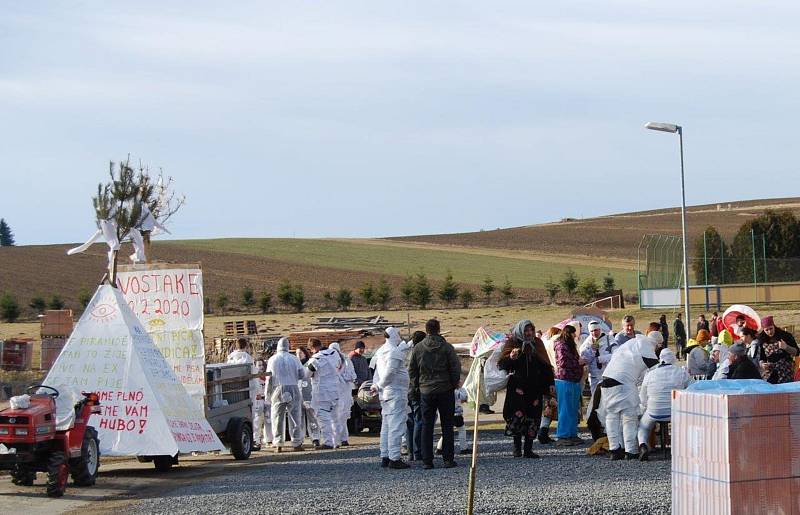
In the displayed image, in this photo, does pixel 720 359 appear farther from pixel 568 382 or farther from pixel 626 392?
pixel 626 392

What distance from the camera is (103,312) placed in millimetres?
16844

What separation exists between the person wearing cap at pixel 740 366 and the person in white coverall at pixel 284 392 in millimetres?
7456

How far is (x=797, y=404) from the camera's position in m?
9.51

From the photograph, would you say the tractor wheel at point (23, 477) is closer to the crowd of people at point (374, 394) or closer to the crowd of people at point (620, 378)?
the crowd of people at point (374, 394)

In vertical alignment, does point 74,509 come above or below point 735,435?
below

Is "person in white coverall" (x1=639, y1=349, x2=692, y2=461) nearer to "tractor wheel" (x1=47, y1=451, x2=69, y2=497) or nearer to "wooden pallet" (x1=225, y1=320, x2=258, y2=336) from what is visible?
"tractor wheel" (x1=47, y1=451, x2=69, y2=497)

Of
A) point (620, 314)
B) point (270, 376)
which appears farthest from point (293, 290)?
point (270, 376)

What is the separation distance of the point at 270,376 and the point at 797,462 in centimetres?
1179

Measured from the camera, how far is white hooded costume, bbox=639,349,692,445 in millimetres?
15414

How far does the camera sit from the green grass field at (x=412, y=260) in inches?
3135

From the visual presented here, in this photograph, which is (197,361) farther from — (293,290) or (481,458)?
(293,290)

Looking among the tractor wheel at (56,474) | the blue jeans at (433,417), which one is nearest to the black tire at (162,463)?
the tractor wheel at (56,474)

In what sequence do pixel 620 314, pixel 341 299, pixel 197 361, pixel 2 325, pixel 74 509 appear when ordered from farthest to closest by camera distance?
pixel 341 299, pixel 2 325, pixel 620 314, pixel 197 361, pixel 74 509

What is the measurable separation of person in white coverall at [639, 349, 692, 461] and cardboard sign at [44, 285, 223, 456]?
5669mm
